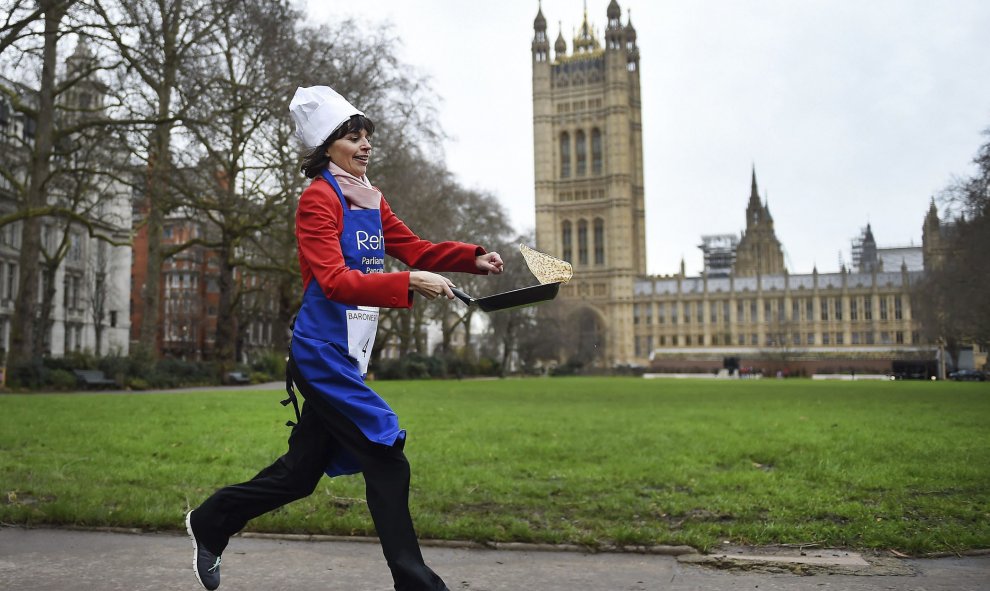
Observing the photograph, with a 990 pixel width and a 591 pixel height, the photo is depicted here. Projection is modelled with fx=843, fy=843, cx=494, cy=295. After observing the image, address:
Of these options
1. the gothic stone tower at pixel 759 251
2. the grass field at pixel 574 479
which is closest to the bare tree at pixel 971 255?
the grass field at pixel 574 479

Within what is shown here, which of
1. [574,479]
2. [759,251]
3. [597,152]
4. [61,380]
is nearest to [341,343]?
[574,479]

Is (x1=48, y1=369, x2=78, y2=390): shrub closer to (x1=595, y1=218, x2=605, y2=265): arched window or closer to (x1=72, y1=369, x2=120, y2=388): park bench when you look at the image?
(x1=72, y1=369, x2=120, y2=388): park bench

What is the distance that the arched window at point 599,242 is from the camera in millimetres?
119188

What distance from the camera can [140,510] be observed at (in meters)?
5.38

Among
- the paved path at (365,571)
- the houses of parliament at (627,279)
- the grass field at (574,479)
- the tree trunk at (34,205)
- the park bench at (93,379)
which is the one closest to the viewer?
the paved path at (365,571)

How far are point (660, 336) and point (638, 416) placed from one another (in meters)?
106

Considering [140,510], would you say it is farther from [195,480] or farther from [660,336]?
[660,336]

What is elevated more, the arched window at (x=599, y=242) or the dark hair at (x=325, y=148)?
the arched window at (x=599, y=242)

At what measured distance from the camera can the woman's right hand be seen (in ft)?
9.51

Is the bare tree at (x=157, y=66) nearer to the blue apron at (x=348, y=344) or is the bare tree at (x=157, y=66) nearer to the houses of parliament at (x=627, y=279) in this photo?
the blue apron at (x=348, y=344)

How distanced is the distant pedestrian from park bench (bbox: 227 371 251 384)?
27.6 meters

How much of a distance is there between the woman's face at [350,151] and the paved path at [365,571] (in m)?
1.94

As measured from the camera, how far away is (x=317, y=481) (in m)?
Result: 3.22

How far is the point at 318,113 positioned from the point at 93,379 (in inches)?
888
